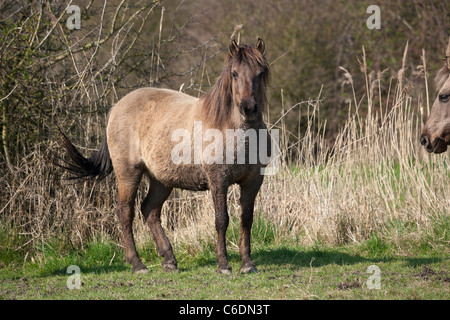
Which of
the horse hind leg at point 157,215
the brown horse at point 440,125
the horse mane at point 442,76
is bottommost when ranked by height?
the horse hind leg at point 157,215

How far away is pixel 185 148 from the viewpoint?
601 cm

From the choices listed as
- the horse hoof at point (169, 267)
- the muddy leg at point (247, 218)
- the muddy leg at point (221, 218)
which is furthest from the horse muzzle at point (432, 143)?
the horse hoof at point (169, 267)

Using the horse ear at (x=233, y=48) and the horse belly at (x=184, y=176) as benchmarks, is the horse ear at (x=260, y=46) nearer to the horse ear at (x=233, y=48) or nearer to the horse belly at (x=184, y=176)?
the horse ear at (x=233, y=48)

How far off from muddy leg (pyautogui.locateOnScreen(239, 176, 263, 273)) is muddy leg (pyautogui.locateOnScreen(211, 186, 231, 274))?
0.70 ft

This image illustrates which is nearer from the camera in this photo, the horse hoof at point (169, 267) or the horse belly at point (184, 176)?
the horse belly at point (184, 176)

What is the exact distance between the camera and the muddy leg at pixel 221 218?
18.6 feet

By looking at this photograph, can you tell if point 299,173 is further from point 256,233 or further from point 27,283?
point 27,283

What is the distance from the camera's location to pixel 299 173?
24.8 feet

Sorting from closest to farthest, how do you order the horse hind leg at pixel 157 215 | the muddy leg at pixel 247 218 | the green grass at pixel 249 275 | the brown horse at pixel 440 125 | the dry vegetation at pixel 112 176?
the green grass at pixel 249 275 < the brown horse at pixel 440 125 < the muddy leg at pixel 247 218 < the horse hind leg at pixel 157 215 < the dry vegetation at pixel 112 176

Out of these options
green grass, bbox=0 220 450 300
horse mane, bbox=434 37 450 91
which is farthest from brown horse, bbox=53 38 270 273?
horse mane, bbox=434 37 450 91

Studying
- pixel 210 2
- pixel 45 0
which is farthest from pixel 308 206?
pixel 210 2

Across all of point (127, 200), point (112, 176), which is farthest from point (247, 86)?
point (112, 176)

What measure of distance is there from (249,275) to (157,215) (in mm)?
1534
